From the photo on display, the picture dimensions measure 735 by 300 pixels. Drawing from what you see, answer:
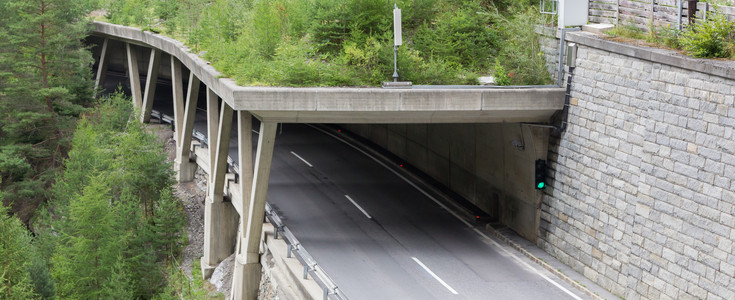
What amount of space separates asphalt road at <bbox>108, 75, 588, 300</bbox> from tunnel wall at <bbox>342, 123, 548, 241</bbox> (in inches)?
40.0

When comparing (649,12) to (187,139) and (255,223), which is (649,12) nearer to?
(255,223)

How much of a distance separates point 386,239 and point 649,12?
9.34 m

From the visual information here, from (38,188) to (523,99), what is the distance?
89.6 feet

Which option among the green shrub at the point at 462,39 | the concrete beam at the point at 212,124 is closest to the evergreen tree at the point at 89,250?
the concrete beam at the point at 212,124

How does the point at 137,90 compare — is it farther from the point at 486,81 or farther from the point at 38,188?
the point at 486,81

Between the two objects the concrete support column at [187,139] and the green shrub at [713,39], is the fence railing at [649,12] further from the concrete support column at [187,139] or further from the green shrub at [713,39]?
the concrete support column at [187,139]

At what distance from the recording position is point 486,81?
68.8ft

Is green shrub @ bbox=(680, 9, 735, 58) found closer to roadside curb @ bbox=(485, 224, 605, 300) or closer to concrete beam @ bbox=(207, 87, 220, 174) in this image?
roadside curb @ bbox=(485, 224, 605, 300)

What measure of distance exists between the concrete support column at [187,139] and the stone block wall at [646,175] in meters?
19.1

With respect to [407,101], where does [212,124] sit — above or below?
below

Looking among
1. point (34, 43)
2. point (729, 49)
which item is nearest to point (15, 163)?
point (34, 43)

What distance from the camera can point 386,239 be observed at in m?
22.1

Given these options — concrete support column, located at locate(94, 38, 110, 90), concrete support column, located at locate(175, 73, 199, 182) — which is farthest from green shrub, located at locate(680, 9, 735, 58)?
concrete support column, located at locate(94, 38, 110, 90)

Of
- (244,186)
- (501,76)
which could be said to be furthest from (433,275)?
(244,186)
